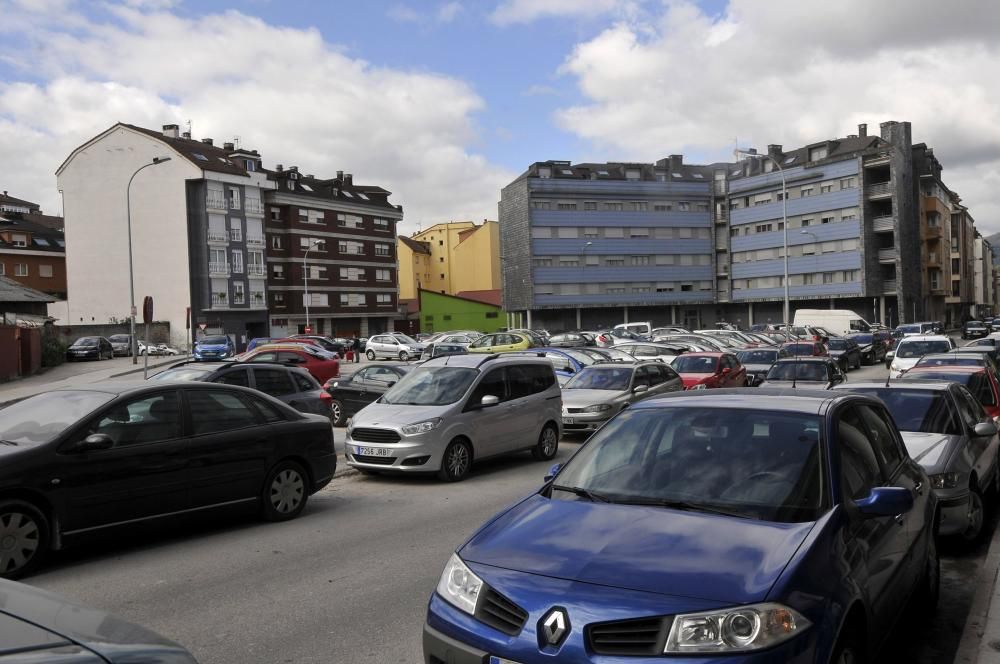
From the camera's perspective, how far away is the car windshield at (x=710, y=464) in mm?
3844

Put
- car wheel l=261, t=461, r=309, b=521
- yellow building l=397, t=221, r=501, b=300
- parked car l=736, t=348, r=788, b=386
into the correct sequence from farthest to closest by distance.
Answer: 1. yellow building l=397, t=221, r=501, b=300
2. parked car l=736, t=348, r=788, b=386
3. car wheel l=261, t=461, r=309, b=521

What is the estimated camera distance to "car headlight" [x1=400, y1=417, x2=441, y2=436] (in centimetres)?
1049

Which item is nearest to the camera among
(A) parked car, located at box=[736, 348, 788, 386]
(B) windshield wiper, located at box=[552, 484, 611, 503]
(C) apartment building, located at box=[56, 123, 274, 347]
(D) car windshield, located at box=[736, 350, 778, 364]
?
(B) windshield wiper, located at box=[552, 484, 611, 503]

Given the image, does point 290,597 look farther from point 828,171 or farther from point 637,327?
point 828,171

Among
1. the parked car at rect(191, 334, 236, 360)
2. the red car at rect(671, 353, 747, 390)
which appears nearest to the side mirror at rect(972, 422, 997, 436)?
the red car at rect(671, 353, 747, 390)

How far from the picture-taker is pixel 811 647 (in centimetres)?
306

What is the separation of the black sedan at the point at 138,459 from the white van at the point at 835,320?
182 ft

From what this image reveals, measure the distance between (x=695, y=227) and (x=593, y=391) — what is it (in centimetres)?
7527

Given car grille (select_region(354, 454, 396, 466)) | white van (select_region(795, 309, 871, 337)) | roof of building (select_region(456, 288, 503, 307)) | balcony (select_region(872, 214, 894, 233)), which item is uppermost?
balcony (select_region(872, 214, 894, 233))

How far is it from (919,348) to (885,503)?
23617 millimetres

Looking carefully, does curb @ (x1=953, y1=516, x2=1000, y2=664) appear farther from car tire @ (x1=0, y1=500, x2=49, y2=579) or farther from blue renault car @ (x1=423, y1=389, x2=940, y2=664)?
car tire @ (x1=0, y1=500, x2=49, y2=579)

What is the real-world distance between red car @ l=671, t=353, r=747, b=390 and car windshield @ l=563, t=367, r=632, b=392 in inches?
174

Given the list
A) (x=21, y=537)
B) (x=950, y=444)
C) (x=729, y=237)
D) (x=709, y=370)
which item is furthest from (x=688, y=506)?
(x=729, y=237)

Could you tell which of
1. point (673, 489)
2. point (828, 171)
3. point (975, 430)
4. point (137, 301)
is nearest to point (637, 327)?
point (828, 171)
